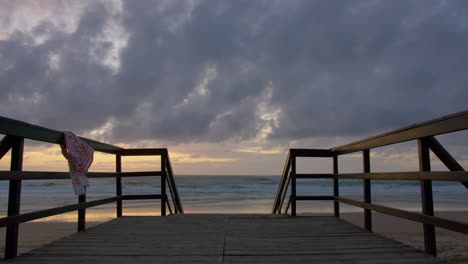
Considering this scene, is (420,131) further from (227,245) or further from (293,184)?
(293,184)

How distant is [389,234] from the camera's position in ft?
28.2

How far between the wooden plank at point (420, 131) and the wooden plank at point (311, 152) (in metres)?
1.06

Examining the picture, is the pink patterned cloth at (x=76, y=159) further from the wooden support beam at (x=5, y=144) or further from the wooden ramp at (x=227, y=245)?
the wooden support beam at (x=5, y=144)

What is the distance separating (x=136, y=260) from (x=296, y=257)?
1.37m

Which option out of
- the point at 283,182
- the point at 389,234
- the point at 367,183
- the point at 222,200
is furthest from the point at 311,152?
the point at 222,200

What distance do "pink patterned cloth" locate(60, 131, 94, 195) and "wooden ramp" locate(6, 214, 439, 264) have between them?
0.59 m

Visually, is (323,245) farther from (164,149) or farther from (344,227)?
(164,149)

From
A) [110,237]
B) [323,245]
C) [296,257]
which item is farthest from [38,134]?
[323,245]

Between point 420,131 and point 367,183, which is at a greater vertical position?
point 420,131

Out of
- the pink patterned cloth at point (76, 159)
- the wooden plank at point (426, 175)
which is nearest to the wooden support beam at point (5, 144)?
the pink patterned cloth at point (76, 159)

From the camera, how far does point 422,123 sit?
296cm

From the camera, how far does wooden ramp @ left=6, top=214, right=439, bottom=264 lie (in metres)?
2.94

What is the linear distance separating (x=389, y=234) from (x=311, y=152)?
4516mm

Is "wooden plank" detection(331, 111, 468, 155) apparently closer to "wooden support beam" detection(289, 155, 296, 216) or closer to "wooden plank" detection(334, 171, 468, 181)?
"wooden plank" detection(334, 171, 468, 181)
